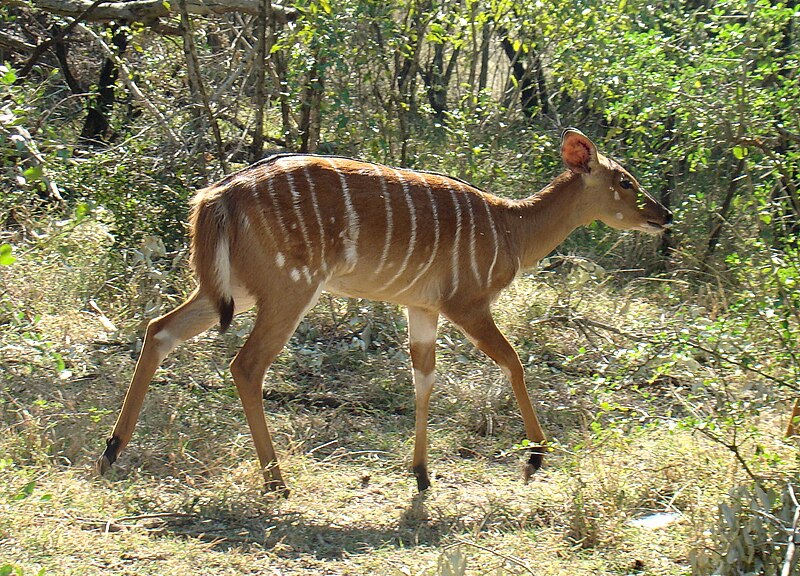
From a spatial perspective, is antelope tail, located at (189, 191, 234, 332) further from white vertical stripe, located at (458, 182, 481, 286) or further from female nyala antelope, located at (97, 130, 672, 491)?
white vertical stripe, located at (458, 182, 481, 286)

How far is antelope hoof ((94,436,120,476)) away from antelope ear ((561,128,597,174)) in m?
2.63

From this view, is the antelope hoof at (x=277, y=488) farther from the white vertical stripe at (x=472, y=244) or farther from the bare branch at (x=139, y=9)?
the bare branch at (x=139, y=9)

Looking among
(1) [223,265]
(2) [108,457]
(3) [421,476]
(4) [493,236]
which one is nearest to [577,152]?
(4) [493,236]

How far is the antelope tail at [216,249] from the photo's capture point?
171 inches

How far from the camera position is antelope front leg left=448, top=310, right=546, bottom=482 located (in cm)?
484

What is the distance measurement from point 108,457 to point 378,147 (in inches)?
111

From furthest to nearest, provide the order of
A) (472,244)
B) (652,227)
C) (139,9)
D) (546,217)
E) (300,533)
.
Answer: (139,9), (652,227), (546,217), (472,244), (300,533)

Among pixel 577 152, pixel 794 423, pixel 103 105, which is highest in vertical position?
pixel 577 152

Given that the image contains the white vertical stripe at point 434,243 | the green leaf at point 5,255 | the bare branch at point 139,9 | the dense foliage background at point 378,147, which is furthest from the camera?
the bare branch at point 139,9

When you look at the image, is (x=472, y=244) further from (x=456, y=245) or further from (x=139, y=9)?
(x=139, y=9)

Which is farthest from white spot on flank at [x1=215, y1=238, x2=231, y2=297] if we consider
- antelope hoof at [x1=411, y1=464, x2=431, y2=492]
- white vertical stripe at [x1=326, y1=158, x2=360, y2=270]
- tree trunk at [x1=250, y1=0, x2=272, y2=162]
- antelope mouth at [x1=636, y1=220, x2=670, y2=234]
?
antelope mouth at [x1=636, y1=220, x2=670, y2=234]

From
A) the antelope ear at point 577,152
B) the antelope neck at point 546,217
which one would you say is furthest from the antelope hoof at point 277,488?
the antelope ear at point 577,152

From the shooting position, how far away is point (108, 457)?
14.2 feet

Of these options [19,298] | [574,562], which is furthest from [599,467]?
[19,298]
